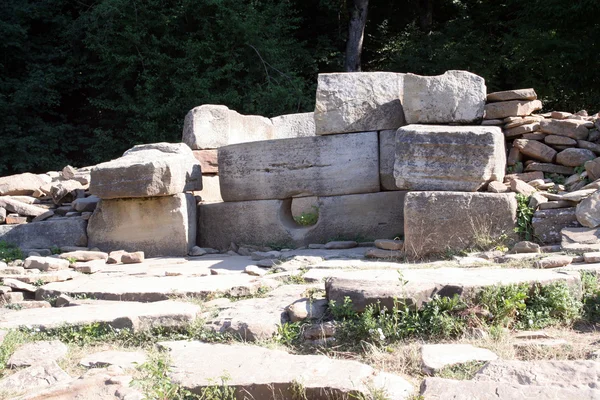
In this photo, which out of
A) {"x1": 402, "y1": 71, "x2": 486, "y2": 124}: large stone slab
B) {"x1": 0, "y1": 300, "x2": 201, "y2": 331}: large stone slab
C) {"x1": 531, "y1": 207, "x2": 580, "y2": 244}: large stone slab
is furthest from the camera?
{"x1": 402, "y1": 71, "x2": 486, "y2": 124}: large stone slab

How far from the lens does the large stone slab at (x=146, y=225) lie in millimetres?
7289

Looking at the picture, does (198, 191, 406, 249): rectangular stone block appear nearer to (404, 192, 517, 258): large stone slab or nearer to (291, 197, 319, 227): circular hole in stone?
(404, 192, 517, 258): large stone slab

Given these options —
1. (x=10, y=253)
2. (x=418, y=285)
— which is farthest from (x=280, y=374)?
(x=10, y=253)

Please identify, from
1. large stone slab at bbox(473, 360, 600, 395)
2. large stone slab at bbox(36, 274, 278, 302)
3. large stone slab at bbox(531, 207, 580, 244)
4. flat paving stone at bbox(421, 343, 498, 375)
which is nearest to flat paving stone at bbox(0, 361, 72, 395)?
large stone slab at bbox(36, 274, 278, 302)

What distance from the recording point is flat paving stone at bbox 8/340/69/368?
3783mm

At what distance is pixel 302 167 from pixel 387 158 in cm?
93

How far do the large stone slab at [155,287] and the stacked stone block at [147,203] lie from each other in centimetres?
145

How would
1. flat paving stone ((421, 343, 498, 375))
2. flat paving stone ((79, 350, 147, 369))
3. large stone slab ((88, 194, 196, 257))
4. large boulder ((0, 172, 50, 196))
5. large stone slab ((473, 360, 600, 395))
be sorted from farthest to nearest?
large boulder ((0, 172, 50, 196))
large stone slab ((88, 194, 196, 257))
flat paving stone ((79, 350, 147, 369))
flat paving stone ((421, 343, 498, 375))
large stone slab ((473, 360, 600, 395))

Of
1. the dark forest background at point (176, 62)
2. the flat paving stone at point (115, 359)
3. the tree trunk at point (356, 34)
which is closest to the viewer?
the flat paving stone at point (115, 359)

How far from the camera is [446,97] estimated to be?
6.80 metres

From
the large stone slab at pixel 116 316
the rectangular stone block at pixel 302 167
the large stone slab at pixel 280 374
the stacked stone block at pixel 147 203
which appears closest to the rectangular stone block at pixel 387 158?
the rectangular stone block at pixel 302 167

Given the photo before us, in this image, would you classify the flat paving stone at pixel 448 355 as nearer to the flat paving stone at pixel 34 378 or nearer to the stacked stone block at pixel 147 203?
the flat paving stone at pixel 34 378

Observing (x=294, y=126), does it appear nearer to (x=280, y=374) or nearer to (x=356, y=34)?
(x=356, y=34)

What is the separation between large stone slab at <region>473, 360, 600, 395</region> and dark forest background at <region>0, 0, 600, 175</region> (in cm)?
1005
